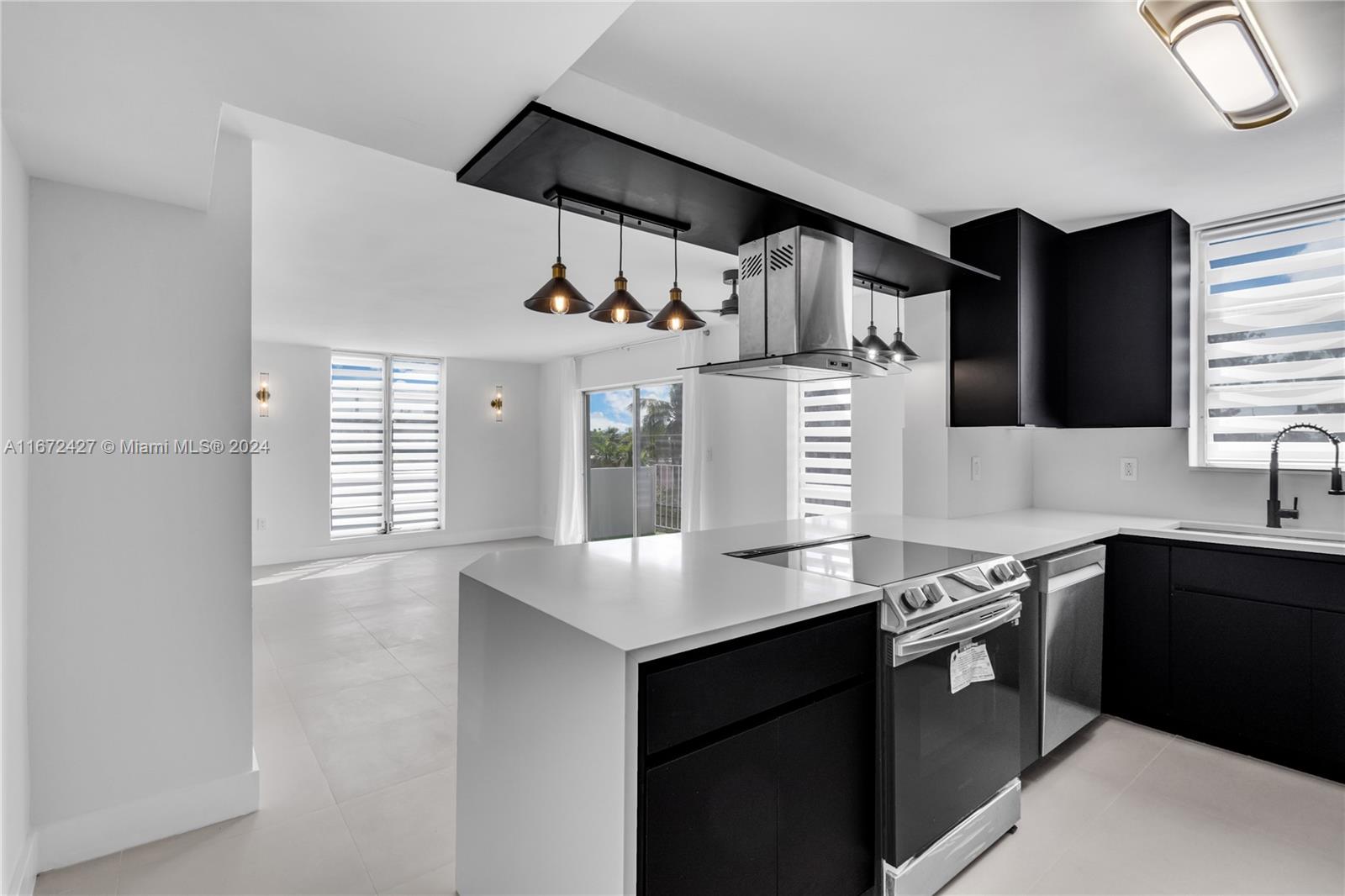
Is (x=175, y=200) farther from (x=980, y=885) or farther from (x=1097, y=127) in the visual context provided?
(x=980, y=885)

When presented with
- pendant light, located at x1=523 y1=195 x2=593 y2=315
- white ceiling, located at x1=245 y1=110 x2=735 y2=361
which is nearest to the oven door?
pendant light, located at x1=523 y1=195 x2=593 y2=315

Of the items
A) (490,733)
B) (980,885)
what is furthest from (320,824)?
(980,885)

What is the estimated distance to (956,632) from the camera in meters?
1.90

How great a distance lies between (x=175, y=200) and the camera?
2.12 metres

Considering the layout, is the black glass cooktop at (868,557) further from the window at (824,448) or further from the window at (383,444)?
the window at (383,444)

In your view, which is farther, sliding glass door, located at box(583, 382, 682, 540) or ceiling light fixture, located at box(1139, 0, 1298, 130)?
sliding glass door, located at box(583, 382, 682, 540)

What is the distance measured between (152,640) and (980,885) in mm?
2736

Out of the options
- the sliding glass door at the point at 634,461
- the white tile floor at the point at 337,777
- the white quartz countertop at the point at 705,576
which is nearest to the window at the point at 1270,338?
the white quartz countertop at the point at 705,576

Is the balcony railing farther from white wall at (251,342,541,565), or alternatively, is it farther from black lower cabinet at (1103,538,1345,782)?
black lower cabinet at (1103,538,1345,782)

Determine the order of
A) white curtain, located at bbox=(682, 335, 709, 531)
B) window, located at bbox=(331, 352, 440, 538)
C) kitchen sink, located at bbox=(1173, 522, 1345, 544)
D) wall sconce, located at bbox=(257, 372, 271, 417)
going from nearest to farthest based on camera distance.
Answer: kitchen sink, located at bbox=(1173, 522, 1345, 544), white curtain, located at bbox=(682, 335, 709, 531), wall sconce, located at bbox=(257, 372, 271, 417), window, located at bbox=(331, 352, 440, 538)

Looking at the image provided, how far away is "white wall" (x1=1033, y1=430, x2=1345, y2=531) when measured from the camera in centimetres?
291

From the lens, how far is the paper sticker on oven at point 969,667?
6.34ft

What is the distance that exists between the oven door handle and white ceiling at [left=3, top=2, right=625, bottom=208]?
1.66 metres

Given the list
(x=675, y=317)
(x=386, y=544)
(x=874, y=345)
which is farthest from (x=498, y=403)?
(x=874, y=345)
